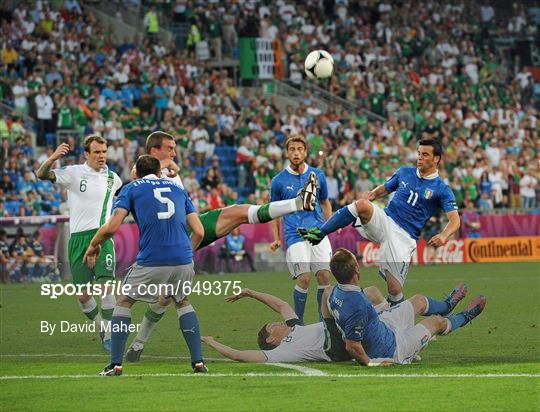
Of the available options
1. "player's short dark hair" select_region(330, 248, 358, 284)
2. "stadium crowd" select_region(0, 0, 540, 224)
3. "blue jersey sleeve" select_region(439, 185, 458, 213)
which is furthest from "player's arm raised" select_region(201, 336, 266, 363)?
"stadium crowd" select_region(0, 0, 540, 224)

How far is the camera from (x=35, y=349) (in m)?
14.7

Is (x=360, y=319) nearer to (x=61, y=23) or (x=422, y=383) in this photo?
(x=422, y=383)

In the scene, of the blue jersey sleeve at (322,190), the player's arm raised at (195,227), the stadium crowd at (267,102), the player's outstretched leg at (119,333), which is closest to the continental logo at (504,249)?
the stadium crowd at (267,102)

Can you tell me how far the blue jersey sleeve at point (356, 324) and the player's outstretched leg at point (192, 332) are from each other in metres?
1.50

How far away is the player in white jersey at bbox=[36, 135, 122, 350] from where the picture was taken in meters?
14.7

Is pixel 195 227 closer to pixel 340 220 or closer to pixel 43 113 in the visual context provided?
pixel 340 220

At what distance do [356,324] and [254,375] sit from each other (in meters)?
1.14

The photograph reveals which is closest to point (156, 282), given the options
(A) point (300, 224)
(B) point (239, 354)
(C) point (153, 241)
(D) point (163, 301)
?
(C) point (153, 241)

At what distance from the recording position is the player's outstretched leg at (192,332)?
1174 cm

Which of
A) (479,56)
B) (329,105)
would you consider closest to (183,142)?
(329,105)

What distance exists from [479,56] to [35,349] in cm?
3294

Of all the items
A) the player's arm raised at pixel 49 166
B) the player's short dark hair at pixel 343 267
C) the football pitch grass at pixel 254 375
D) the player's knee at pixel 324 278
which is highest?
the player's arm raised at pixel 49 166

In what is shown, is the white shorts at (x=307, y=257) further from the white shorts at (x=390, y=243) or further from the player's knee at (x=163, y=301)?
the player's knee at (x=163, y=301)

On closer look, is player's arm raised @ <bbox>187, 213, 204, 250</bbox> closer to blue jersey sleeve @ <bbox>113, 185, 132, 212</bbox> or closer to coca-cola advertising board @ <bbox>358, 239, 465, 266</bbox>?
blue jersey sleeve @ <bbox>113, 185, 132, 212</bbox>
